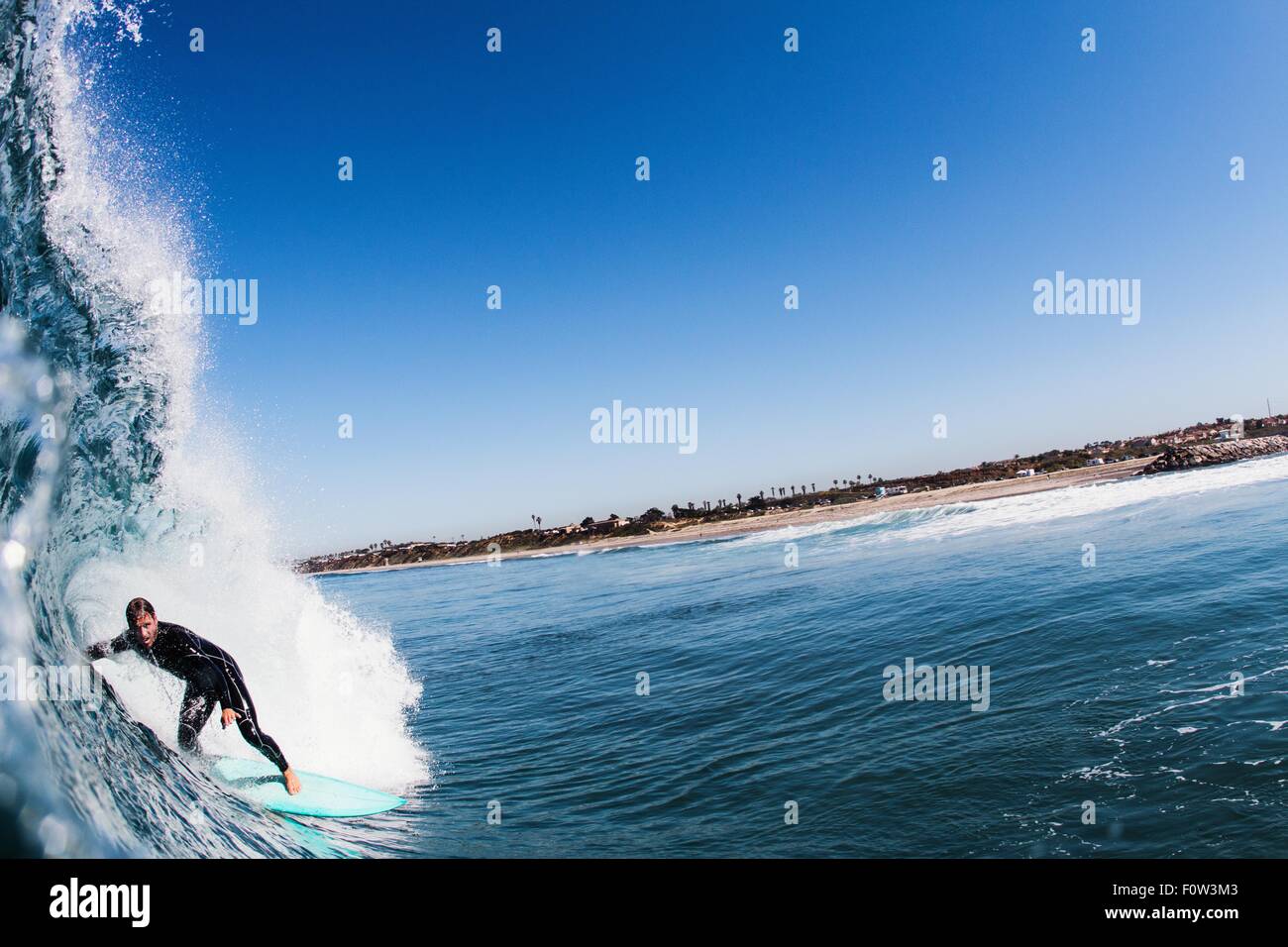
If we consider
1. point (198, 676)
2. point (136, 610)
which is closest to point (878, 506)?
point (198, 676)

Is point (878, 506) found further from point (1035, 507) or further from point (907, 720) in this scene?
point (907, 720)

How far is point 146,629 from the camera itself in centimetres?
859

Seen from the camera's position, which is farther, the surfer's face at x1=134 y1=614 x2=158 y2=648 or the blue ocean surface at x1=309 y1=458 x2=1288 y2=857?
the surfer's face at x1=134 y1=614 x2=158 y2=648

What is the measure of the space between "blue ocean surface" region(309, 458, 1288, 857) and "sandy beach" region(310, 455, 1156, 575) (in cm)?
4699

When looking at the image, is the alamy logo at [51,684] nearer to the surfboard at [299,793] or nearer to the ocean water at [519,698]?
the ocean water at [519,698]

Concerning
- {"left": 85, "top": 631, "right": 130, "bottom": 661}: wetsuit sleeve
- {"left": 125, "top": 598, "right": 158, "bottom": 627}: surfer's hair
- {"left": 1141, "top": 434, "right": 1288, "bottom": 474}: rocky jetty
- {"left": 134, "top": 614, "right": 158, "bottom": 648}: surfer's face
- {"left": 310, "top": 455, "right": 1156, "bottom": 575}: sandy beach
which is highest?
{"left": 1141, "top": 434, "right": 1288, "bottom": 474}: rocky jetty

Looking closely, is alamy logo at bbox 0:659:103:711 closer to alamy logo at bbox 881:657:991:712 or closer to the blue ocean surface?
the blue ocean surface

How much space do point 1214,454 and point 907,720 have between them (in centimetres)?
8662

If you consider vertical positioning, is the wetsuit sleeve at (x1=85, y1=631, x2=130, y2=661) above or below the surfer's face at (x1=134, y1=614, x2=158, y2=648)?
below

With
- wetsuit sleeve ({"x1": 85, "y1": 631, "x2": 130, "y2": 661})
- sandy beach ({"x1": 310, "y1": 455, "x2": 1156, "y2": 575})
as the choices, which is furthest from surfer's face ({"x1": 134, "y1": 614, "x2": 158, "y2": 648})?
sandy beach ({"x1": 310, "y1": 455, "x2": 1156, "y2": 575})

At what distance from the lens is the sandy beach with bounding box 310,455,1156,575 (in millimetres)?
72250

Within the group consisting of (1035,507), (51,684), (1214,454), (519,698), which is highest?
(1214,454)

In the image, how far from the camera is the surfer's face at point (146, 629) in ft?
28.0
